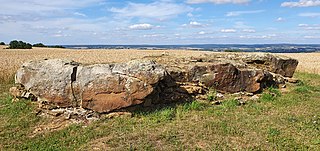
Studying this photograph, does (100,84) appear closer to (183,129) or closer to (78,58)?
(183,129)

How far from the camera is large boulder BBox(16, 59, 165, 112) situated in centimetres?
1034

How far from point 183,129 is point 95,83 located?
333cm

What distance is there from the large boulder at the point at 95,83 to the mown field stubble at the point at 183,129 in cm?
64

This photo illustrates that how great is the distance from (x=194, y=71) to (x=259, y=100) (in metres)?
2.88

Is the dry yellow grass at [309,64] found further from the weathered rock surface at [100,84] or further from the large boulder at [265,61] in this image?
the weathered rock surface at [100,84]

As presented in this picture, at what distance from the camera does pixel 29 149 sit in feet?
26.3

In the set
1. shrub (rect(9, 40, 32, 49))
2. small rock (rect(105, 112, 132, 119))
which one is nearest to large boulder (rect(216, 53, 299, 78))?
small rock (rect(105, 112, 132, 119))

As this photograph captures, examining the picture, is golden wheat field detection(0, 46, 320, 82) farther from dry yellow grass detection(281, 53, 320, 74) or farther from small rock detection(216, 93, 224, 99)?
small rock detection(216, 93, 224, 99)

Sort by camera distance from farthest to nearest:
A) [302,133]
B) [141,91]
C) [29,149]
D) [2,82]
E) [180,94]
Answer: [2,82] → [180,94] → [141,91] → [302,133] → [29,149]

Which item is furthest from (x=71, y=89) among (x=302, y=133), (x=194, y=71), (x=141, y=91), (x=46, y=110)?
(x=302, y=133)

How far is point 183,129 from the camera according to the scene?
9.11 m

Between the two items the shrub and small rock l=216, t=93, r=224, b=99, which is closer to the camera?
small rock l=216, t=93, r=224, b=99

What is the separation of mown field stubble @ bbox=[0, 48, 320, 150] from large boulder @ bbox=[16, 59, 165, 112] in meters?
0.64

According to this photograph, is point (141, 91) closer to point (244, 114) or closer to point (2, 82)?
point (244, 114)
